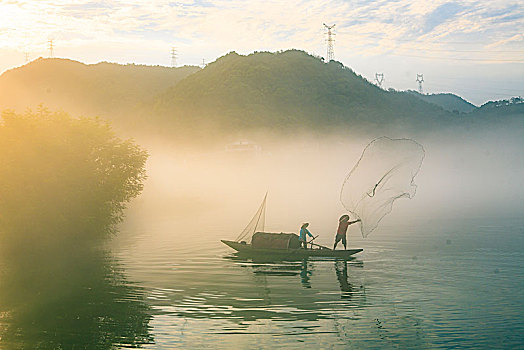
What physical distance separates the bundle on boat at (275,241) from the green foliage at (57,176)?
24014 millimetres

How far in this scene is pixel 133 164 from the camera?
8125 centimetres

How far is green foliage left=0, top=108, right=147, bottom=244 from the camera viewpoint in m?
71.2

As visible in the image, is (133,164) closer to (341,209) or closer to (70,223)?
(70,223)

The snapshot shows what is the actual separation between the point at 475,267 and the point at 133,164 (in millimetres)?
46208

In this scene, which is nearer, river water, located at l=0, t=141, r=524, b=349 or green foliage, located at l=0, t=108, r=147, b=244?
river water, located at l=0, t=141, r=524, b=349

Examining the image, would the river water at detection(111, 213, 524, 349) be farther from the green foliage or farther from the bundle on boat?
the green foliage

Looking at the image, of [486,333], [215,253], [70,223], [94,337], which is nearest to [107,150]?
[70,223]

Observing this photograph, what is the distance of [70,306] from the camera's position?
45.0 meters

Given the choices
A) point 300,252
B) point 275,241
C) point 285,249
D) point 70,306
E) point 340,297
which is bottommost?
point 70,306

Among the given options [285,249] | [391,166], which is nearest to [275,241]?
[285,249]

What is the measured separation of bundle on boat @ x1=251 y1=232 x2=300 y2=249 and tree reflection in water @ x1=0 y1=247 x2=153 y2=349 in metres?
14.9

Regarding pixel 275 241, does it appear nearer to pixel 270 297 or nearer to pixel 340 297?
pixel 270 297

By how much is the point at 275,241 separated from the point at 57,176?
29.3 m

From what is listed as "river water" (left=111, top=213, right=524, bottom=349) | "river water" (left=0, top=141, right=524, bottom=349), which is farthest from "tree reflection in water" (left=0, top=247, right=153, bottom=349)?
"river water" (left=111, top=213, right=524, bottom=349)
